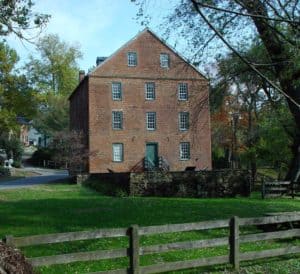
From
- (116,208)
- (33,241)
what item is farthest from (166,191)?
(33,241)

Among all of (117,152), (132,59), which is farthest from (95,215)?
(132,59)

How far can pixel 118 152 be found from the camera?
56.3 metres

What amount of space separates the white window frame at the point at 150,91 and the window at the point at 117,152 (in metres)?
5.89

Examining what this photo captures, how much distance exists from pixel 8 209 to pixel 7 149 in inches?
2168

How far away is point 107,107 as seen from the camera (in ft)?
185

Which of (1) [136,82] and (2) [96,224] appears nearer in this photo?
(2) [96,224]

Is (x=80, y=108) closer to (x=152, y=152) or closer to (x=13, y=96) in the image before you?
(x=152, y=152)

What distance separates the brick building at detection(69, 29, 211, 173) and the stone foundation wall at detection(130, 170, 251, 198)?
23.4 meters

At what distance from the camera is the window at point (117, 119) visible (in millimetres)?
56625

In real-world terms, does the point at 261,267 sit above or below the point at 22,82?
below

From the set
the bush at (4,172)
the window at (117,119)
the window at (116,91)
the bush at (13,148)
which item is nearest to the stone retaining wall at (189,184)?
the window at (117,119)

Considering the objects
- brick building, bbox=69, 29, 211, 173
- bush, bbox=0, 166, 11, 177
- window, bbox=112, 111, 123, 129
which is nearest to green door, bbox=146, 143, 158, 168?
brick building, bbox=69, 29, 211, 173

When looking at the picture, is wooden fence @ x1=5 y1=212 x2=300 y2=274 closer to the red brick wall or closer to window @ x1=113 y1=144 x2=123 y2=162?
window @ x1=113 y1=144 x2=123 y2=162

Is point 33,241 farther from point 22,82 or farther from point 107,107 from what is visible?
point 107,107
